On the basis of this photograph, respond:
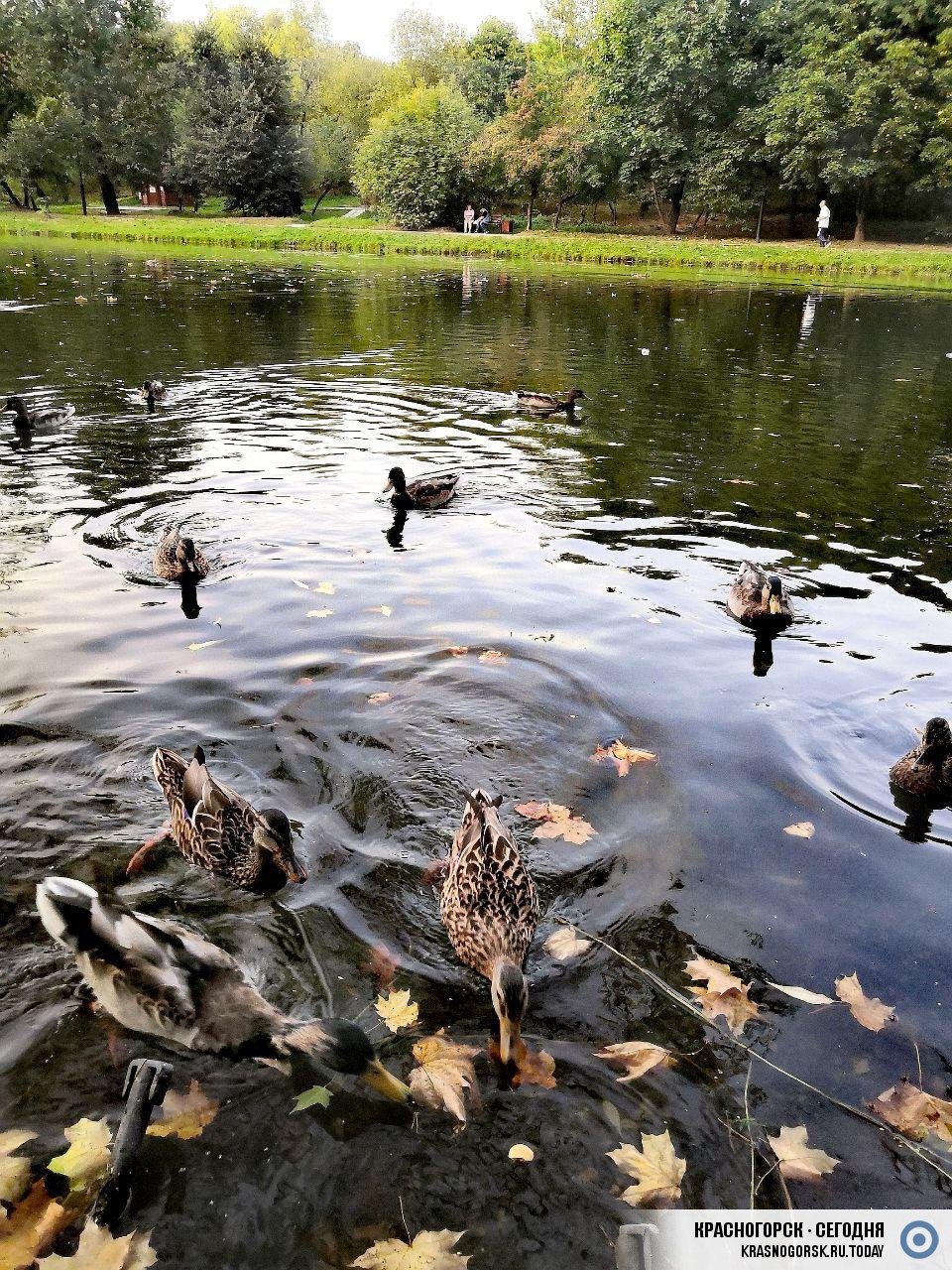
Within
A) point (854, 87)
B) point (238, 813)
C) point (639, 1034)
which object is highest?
point (854, 87)

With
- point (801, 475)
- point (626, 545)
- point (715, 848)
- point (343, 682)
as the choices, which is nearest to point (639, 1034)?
point (715, 848)

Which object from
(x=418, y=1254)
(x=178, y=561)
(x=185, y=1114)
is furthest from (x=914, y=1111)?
(x=178, y=561)

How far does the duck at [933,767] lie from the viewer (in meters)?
5.03

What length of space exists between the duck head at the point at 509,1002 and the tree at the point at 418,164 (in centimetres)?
6497

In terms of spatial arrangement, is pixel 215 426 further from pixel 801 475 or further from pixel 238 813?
pixel 238 813

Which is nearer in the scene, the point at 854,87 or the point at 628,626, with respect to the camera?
the point at 628,626

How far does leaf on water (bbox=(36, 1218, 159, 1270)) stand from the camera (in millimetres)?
2693

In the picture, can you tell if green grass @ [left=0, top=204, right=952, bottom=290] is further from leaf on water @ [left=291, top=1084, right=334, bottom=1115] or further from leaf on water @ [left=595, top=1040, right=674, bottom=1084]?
leaf on water @ [left=291, top=1084, right=334, bottom=1115]

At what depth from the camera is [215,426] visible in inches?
517

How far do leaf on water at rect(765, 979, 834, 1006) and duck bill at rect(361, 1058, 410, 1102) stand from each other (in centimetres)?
173

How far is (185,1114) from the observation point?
3203 millimetres

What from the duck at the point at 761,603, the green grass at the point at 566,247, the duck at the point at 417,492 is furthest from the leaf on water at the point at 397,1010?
the green grass at the point at 566,247

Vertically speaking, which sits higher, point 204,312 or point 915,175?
point 915,175

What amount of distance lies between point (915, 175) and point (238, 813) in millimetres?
60924
